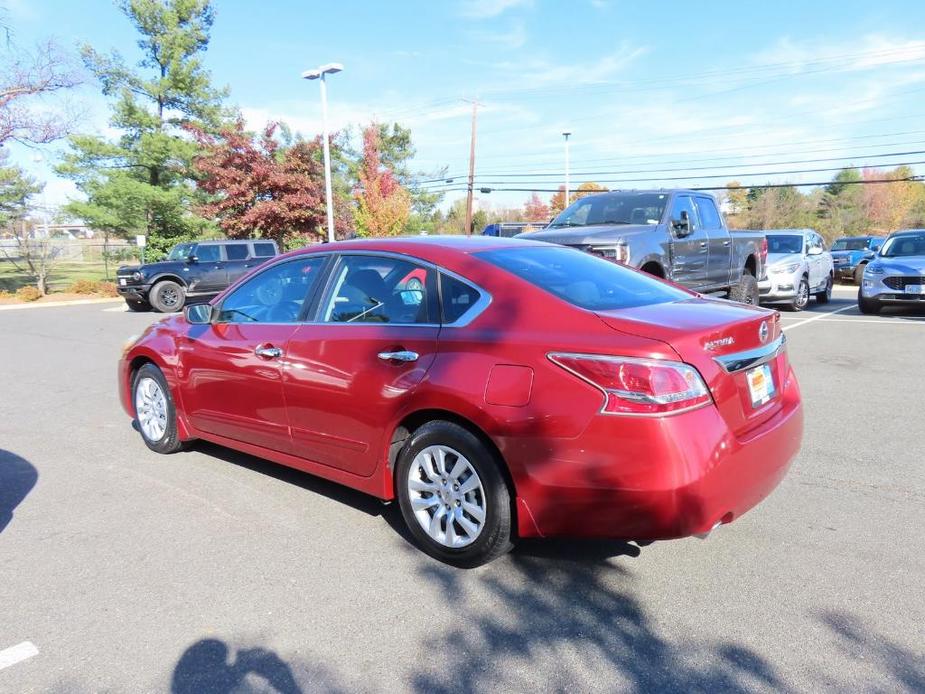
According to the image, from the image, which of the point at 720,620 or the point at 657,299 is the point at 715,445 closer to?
the point at 720,620

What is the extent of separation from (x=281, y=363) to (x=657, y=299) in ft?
7.10

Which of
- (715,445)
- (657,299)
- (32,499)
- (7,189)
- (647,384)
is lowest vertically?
(32,499)

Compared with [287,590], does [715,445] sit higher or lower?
higher

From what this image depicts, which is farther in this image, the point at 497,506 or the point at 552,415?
the point at 497,506

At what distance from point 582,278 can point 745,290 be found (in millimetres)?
8721

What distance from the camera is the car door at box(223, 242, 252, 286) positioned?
1891 centimetres

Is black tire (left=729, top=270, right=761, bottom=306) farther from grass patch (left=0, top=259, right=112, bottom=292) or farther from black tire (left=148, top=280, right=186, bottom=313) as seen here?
grass patch (left=0, top=259, right=112, bottom=292)

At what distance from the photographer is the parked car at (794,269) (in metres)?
14.3

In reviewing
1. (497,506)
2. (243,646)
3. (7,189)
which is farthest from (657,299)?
(7,189)

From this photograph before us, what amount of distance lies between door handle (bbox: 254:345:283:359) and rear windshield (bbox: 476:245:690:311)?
135cm

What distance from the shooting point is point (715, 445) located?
2.89 meters

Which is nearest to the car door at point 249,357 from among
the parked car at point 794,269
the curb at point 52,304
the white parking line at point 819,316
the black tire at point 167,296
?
the white parking line at point 819,316

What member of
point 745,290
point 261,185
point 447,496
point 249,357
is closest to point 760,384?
point 447,496

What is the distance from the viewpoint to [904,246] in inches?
548
